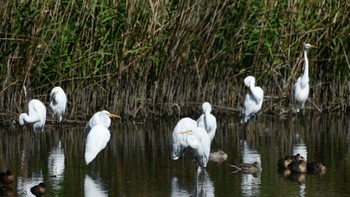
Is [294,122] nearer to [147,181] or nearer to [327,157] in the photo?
[327,157]

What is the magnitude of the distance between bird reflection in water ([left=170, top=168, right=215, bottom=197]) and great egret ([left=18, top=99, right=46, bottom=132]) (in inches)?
147

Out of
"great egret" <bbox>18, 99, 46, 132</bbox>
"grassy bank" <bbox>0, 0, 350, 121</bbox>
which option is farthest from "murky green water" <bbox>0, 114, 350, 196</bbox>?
"grassy bank" <bbox>0, 0, 350, 121</bbox>

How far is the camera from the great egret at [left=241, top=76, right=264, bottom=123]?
15.7 m

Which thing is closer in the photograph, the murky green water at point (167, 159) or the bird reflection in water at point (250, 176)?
the bird reflection in water at point (250, 176)

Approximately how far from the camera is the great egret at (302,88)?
16.5 m

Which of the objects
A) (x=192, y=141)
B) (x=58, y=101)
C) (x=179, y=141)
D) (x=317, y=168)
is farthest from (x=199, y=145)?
(x=58, y=101)

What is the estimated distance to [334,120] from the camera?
16891mm

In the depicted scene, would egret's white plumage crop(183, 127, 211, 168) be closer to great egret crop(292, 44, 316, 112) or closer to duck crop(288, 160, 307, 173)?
duck crop(288, 160, 307, 173)

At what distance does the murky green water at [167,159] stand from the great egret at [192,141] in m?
0.18

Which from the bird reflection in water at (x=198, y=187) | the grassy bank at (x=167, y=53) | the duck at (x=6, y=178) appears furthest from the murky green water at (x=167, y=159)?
the grassy bank at (x=167, y=53)

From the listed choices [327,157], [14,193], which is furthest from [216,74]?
[14,193]

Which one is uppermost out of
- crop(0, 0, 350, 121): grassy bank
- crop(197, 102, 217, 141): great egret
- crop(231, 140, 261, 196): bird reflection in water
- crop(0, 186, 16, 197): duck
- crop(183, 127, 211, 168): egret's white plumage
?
crop(0, 0, 350, 121): grassy bank

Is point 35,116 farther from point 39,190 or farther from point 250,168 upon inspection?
point 39,190

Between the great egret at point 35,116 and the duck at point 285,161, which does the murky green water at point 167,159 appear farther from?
the great egret at point 35,116
